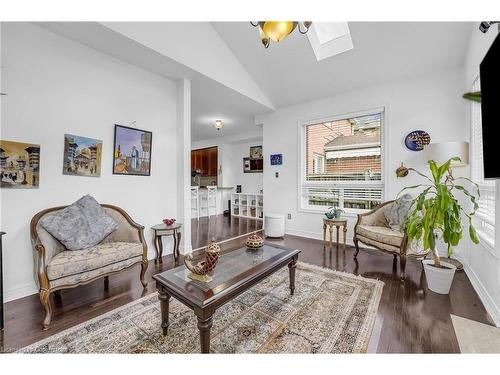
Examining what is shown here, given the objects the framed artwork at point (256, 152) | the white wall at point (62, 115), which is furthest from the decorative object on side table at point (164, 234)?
the framed artwork at point (256, 152)

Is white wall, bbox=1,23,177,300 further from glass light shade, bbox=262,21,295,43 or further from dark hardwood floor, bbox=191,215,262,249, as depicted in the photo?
glass light shade, bbox=262,21,295,43

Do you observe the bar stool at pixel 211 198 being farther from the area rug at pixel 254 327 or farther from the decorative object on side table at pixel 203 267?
the decorative object on side table at pixel 203 267

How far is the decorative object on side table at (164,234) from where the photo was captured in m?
2.95

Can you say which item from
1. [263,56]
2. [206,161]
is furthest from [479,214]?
[206,161]

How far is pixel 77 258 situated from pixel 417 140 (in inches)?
177

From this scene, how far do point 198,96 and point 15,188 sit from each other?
2.87m

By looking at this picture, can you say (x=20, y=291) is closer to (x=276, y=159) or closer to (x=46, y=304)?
(x=46, y=304)

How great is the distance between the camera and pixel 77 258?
1.86 m

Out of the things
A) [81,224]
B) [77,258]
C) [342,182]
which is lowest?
[77,258]

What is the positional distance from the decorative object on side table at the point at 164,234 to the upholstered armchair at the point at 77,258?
1.59ft

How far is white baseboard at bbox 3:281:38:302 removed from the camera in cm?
201

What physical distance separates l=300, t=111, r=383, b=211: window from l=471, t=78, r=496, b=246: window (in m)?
1.16

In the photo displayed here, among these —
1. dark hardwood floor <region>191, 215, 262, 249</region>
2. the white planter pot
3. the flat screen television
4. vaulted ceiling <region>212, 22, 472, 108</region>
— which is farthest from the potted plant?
dark hardwood floor <region>191, 215, 262, 249</region>

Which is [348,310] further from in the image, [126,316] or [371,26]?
[371,26]
